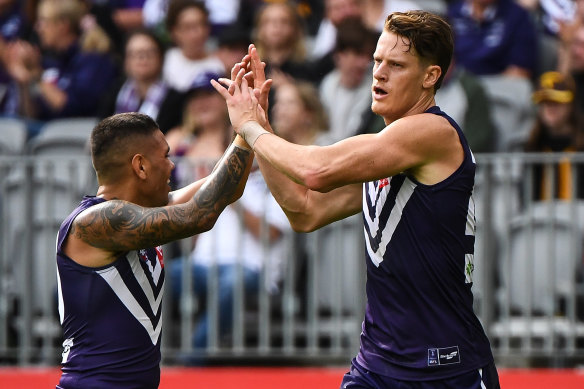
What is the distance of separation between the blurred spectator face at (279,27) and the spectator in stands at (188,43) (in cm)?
62

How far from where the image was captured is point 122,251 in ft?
15.4

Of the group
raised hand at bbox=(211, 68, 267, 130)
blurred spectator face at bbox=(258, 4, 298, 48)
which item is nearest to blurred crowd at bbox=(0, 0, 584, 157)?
blurred spectator face at bbox=(258, 4, 298, 48)

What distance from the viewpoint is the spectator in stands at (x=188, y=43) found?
35.8ft

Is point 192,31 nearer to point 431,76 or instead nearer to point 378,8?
point 378,8

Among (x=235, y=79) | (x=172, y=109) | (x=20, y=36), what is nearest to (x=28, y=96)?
(x=20, y=36)

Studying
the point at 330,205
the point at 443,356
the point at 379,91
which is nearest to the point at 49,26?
the point at 330,205

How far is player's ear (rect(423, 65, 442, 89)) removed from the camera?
15.0 feet

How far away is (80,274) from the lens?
15.3ft

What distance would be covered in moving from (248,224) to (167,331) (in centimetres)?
108

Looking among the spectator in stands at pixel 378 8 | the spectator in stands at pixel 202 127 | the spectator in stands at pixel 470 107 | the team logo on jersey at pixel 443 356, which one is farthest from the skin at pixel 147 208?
the spectator in stands at pixel 378 8

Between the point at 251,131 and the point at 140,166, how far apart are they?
1.67 ft

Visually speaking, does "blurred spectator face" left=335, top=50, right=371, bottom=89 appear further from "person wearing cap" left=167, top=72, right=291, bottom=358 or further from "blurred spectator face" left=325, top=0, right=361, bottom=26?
"person wearing cap" left=167, top=72, right=291, bottom=358

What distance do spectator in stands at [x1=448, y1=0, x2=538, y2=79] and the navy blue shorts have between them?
6212 mm

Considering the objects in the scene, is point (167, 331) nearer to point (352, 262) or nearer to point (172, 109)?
point (352, 262)
